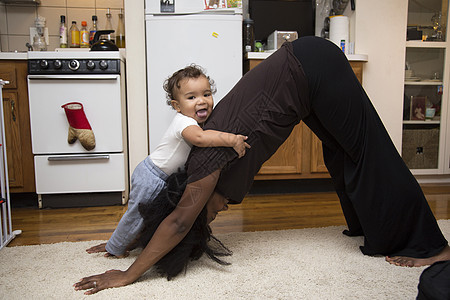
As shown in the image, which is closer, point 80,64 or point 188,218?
point 188,218

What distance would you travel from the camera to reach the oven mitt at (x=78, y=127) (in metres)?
2.19

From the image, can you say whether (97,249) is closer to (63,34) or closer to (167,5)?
(167,5)

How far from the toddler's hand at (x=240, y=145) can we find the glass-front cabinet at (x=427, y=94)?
2.27 metres

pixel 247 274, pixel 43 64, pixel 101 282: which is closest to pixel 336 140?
pixel 247 274

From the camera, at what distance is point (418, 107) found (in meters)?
2.99

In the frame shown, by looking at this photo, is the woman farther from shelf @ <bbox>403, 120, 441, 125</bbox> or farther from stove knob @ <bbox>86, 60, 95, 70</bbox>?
shelf @ <bbox>403, 120, 441, 125</bbox>

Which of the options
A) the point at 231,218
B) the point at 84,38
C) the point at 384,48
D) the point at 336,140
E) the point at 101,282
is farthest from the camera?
the point at 84,38

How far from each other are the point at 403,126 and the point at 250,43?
152 cm

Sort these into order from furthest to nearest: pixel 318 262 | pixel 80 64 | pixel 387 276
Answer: pixel 80 64 < pixel 318 262 < pixel 387 276

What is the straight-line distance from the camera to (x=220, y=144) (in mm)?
1199

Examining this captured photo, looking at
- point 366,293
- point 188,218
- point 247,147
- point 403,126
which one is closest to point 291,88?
point 247,147

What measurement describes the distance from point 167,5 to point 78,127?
0.98m

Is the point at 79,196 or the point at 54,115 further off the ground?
the point at 54,115

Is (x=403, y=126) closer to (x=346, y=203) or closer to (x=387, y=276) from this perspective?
(x=346, y=203)
